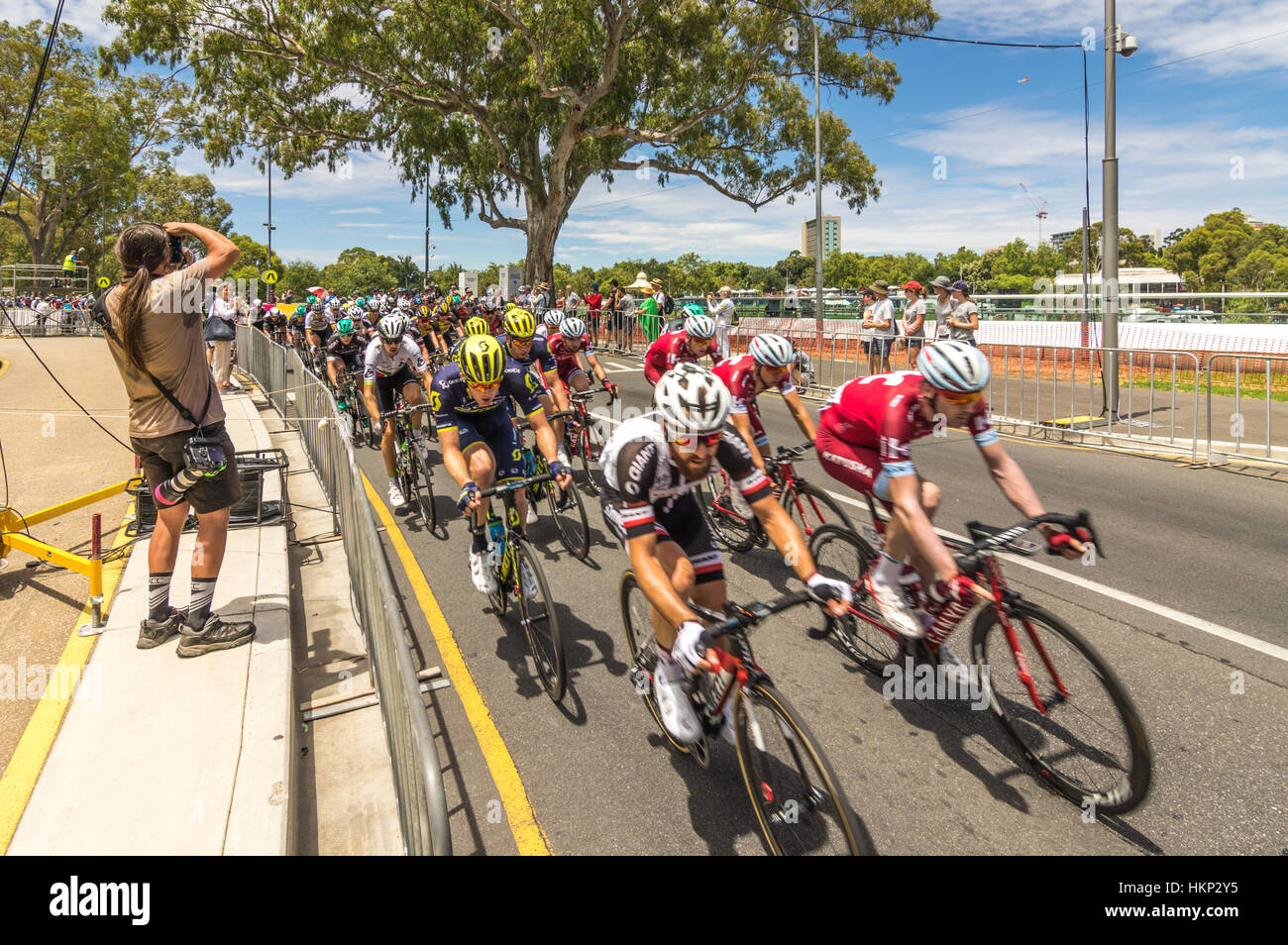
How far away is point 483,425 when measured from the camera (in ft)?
20.0

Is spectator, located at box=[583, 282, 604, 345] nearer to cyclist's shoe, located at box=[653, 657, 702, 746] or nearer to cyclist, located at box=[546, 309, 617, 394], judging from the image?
cyclist, located at box=[546, 309, 617, 394]

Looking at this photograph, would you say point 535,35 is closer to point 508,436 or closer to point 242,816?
point 508,436

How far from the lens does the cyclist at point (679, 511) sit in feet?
10.7

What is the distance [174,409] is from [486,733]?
106 inches

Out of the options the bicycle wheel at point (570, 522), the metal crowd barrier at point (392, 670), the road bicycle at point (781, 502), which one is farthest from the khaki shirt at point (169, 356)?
the road bicycle at point (781, 502)

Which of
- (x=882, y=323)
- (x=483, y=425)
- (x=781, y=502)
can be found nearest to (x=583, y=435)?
(x=483, y=425)

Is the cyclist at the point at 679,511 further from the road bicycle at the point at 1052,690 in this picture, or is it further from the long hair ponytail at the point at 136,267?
the long hair ponytail at the point at 136,267

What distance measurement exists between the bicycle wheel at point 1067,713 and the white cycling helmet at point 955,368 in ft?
3.45

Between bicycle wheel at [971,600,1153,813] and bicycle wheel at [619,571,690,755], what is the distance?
159cm

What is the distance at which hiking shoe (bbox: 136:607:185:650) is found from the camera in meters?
4.81
